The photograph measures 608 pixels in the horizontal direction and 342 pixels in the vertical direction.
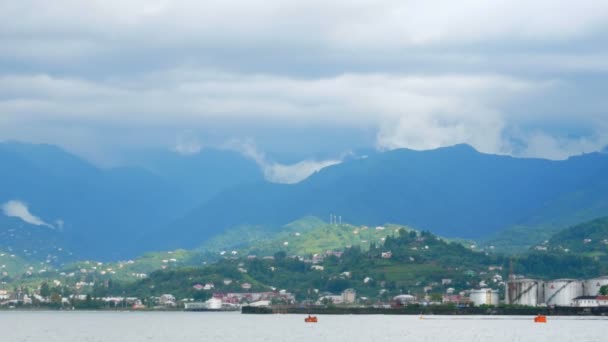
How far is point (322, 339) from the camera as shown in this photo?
507 feet

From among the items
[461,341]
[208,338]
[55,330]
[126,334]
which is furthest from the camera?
[55,330]

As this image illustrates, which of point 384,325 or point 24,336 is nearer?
point 24,336

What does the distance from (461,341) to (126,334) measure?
48.5 metres

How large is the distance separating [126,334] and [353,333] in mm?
31392

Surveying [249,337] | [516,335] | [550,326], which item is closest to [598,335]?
[516,335]

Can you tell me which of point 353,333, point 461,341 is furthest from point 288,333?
point 461,341

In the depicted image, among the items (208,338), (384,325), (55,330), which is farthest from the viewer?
(384,325)

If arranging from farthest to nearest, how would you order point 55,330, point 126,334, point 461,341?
point 55,330
point 126,334
point 461,341

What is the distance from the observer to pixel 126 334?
169 m

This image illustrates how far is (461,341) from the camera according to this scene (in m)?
147

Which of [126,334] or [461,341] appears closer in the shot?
[461,341]

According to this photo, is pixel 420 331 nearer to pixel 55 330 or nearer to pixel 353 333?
pixel 353 333

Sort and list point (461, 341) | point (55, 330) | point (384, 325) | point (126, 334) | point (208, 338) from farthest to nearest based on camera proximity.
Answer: point (384, 325) → point (55, 330) → point (126, 334) → point (208, 338) → point (461, 341)

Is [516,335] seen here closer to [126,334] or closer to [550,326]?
[550,326]
